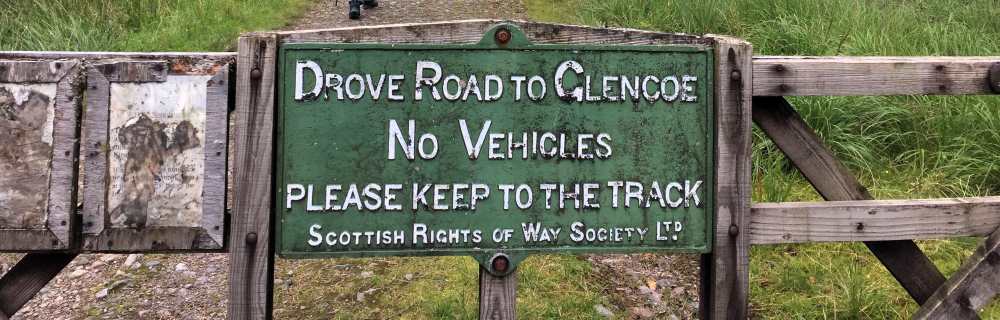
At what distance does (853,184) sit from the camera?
261 centimetres

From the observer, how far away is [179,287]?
13.5 ft

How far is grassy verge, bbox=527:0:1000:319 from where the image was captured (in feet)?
12.4

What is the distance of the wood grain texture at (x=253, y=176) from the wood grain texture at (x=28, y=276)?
21.7 inches

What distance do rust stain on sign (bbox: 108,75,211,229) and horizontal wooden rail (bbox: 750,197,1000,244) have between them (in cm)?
176

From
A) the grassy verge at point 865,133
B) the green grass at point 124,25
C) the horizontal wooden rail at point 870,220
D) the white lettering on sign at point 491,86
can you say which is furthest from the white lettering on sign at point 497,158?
the green grass at point 124,25

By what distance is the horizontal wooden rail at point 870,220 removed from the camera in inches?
97.5

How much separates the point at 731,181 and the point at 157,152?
175 cm

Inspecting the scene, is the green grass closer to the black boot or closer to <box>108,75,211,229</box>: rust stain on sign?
the black boot

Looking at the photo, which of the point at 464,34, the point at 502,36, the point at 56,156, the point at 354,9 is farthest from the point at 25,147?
the point at 354,9

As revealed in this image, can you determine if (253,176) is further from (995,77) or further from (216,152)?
(995,77)

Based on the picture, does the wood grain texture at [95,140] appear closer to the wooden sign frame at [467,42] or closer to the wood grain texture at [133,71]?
the wood grain texture at [133,71]

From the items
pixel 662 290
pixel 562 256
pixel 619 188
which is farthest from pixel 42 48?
pixel 619 188

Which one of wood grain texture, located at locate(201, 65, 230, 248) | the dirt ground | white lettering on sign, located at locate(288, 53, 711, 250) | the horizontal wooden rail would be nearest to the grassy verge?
the dirt ground

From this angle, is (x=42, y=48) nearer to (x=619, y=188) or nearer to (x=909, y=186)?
(x=619, y=188)
